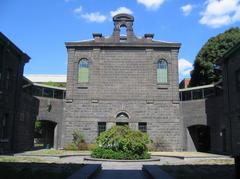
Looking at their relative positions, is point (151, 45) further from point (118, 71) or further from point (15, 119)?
point (15, 119)

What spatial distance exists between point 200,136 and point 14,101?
17.8 metres

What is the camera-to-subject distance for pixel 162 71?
30.8 meters

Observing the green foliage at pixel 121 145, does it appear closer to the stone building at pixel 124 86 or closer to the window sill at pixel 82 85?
the stone building at pixel 124 86

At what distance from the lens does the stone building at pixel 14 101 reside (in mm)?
21609

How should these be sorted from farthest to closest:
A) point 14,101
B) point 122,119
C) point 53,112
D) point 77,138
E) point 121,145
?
1. point 53,112
2. point 122,119
3. point 77,138
4. point 14,101
5. point 121,145

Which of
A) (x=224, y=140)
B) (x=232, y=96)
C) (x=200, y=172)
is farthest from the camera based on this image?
(x=224, y=140)

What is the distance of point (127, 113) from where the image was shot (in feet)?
98.3

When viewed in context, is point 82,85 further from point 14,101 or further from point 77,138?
point 14,101

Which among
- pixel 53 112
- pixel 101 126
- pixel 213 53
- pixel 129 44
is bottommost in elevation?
pixel 101 126

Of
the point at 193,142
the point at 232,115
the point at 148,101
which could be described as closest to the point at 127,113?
the point at 148,101

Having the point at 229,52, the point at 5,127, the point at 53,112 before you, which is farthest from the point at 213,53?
the point at 5,127

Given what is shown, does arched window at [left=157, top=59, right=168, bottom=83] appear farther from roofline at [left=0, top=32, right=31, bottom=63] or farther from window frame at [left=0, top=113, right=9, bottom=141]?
window frame at [left=0, top=113, right=9, bottom=141]

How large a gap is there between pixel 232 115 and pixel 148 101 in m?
8.97

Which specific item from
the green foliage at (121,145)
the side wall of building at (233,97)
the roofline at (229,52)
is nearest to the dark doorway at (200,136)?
the side wall of building at (233,97)
